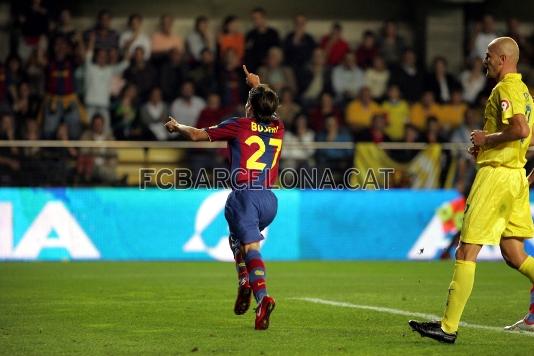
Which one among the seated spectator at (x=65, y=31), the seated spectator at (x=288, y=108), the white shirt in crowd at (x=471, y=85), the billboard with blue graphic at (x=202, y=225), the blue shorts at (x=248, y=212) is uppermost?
the seated spectator at (x=65, y=31)

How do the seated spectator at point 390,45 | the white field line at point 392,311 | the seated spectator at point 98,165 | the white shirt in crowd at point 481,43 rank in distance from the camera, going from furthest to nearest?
the white shirt in crowd at point 481,43 → the seated spectator at point 390,45 → the seated spectator at point 98,165 → the white field line at point 392,311

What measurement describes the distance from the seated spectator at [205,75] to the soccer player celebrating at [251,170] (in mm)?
10881

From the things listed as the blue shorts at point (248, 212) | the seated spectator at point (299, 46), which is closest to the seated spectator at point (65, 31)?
the seated spectator at point (299, 46)

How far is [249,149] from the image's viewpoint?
29.5 feet

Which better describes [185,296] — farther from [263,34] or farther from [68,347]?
[263,34]

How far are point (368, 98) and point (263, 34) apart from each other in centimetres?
241

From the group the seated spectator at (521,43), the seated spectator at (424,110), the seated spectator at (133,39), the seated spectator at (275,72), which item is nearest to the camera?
the seated spectator at (275,72)

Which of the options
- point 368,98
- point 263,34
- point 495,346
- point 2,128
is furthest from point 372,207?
point 495,346

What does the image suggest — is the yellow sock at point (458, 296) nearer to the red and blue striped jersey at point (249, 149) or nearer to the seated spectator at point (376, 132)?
the red and blue striped jersey at point (249, 149)

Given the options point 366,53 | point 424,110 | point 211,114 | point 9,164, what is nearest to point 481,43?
point 366,53

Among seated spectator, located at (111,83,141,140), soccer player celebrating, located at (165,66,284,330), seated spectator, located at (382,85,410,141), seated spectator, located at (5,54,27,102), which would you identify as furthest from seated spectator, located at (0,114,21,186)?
soccer player celebrating, located at (165,66,284,330)

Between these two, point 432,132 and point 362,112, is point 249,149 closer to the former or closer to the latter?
point 432,132

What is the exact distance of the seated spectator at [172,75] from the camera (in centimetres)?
1991

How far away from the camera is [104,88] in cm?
1955
